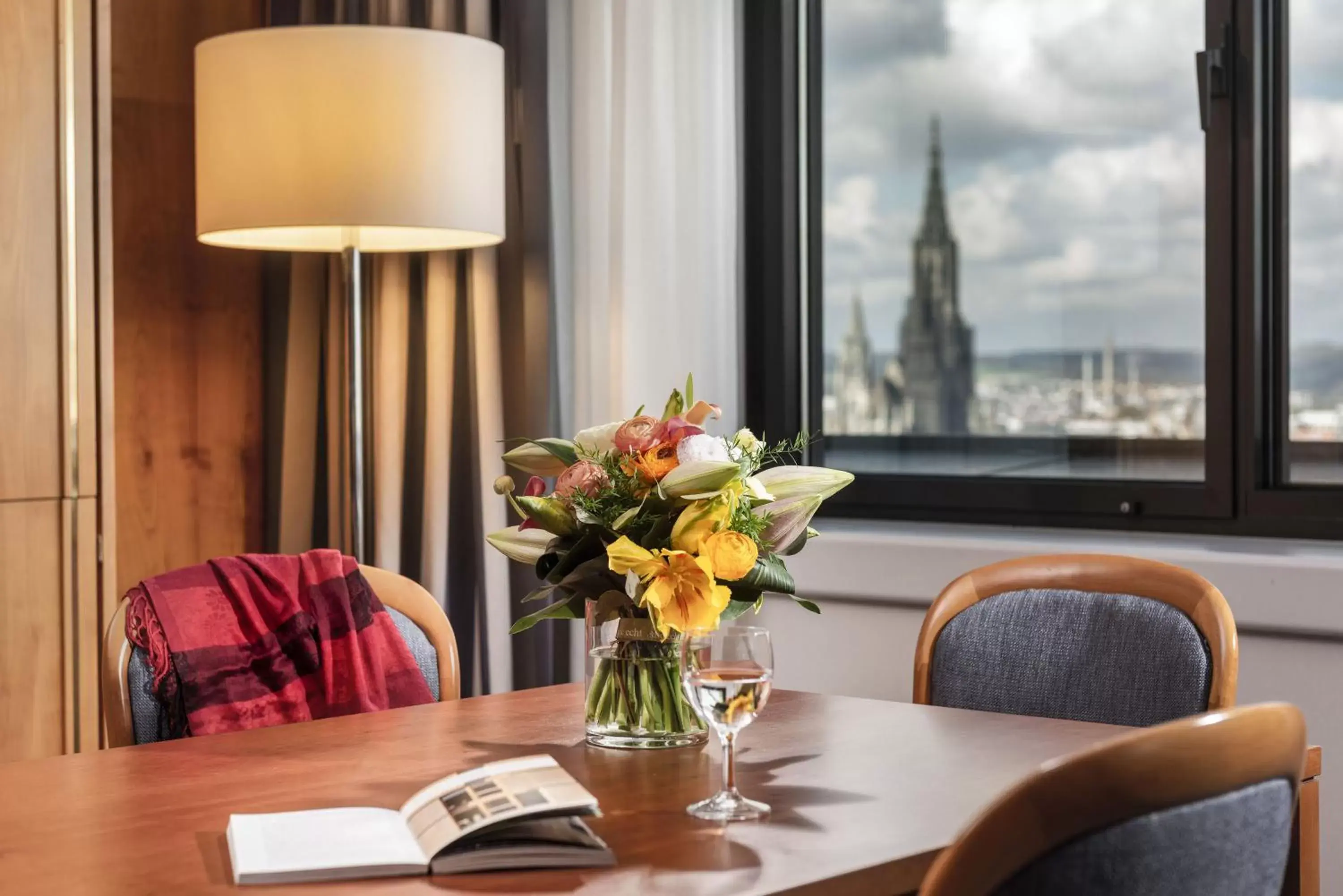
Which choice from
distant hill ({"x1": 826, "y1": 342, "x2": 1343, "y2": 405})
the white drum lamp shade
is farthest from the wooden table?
distant hill ({"x1": 826, "y1": 342, "x2": 1343, "y2": 405})

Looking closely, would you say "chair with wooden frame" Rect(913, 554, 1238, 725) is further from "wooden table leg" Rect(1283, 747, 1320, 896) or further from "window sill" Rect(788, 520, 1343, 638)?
"window sill" Rect(788, 520, 1343, 638)

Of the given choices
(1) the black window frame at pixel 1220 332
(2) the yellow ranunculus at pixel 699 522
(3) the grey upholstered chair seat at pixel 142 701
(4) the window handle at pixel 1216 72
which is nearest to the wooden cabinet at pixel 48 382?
(3) the grey upholstered chair seat at pixel 142 701

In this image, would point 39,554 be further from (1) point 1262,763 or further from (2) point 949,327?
(1) point 1262,763

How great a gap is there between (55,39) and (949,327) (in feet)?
5.78

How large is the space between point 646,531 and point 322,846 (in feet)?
1.57

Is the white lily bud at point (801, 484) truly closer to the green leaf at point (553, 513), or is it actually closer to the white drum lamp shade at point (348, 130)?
the green leaf at point (553, 513)

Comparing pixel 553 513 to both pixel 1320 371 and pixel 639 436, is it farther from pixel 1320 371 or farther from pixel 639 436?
pixel 1320 371

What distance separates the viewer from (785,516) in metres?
1.58

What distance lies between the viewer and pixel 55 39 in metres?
2.71

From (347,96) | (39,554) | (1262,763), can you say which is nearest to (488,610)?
(39,554)

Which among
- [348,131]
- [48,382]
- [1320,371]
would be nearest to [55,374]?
[48,382]

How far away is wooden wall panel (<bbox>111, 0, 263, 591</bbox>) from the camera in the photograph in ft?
11.0

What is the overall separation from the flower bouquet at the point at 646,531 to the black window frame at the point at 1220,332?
1.37 m

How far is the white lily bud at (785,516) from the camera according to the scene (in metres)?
1.58
